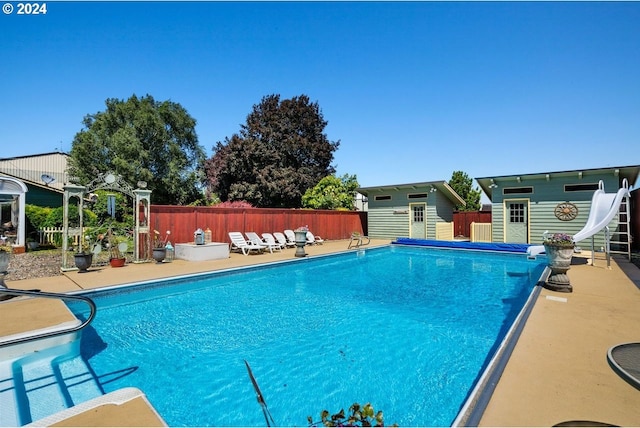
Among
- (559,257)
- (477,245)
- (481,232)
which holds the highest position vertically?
(559,257)

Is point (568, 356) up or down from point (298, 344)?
up

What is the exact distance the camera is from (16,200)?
1113 centimetres

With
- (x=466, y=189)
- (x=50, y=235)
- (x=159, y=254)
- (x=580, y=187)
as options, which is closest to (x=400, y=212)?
(x=580, y=187)

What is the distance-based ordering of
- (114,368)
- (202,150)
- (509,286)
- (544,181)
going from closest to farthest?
(114,368) → (509,286) → (544,181) → (202,150)

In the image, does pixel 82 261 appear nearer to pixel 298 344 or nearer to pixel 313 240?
pixel 298 344

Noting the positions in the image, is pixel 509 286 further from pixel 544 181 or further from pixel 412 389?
pixel 544 181

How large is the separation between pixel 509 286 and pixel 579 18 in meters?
6.10

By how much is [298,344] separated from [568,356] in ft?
10.0

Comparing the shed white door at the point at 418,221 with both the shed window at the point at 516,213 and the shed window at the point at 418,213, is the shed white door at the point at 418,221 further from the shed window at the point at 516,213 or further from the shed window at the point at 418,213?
the shed window at the point at 516,213

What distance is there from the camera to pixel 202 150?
84.4ft

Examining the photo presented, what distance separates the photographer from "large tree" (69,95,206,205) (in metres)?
21.1

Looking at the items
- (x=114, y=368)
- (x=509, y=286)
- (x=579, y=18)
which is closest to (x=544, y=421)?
(x=114, y=368)

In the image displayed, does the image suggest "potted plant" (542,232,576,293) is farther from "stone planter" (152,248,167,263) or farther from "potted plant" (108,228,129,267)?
"potted plant" (108,228,129,267)

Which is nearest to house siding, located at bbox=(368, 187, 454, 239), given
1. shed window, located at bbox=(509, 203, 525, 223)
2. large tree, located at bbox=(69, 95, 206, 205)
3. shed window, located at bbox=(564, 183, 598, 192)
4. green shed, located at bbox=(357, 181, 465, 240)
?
green shed, located at bbox=(357, 181, 465, 240)
